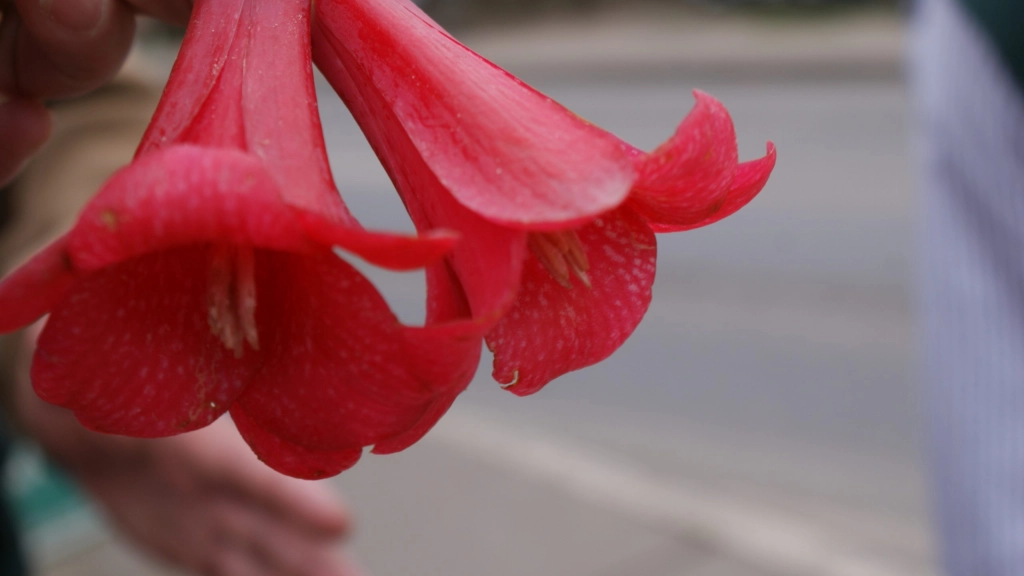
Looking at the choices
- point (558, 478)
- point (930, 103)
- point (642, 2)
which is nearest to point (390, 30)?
point (930, 103)

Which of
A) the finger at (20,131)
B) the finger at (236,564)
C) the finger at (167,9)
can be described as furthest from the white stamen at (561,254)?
the finger at (236,564)

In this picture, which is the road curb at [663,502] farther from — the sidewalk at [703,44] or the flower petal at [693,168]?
the sidewalk at [703,44]

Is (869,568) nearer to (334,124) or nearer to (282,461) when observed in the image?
(282,461)

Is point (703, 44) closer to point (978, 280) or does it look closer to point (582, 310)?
point (978, 280)

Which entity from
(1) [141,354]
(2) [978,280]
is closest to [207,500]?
(1) [141,354]

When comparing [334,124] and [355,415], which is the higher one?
[355,415]
